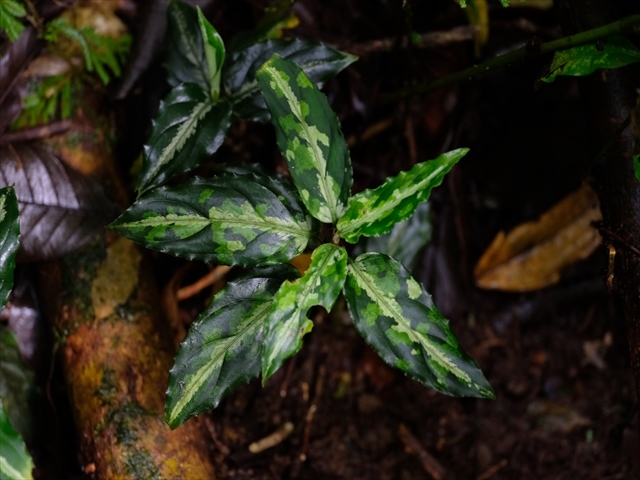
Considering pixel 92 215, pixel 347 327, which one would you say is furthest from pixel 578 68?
pixel 92 215

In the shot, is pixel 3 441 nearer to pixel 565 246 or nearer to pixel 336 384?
pixel 336 384

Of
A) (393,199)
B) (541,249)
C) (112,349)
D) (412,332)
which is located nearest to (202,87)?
(393,199)

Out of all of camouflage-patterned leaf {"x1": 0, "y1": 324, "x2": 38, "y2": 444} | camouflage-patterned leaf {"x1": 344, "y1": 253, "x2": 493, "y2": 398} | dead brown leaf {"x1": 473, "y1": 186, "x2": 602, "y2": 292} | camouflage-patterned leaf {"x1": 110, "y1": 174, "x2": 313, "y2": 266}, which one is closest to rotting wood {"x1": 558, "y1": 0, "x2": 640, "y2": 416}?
camouflage-patterned leaf {"x1": 344, "y1": 253, "x2": 493, "y2": 398}

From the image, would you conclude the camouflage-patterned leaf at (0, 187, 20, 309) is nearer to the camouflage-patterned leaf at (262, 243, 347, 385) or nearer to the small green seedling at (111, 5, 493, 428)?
the small green seedling at (111, 5, 493, 428)

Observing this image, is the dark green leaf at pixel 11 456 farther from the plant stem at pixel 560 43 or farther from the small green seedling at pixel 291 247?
the plant stem at pixel 560 43

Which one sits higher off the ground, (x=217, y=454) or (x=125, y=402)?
(x=125, y=402)

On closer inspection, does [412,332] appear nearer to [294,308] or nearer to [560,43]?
[294,308]

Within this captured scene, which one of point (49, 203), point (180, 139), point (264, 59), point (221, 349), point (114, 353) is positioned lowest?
point (114, 353)
